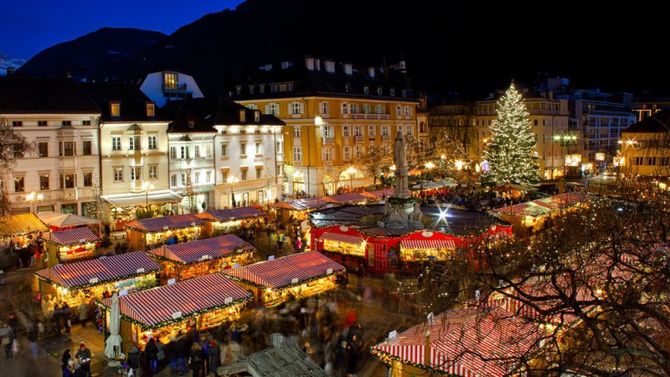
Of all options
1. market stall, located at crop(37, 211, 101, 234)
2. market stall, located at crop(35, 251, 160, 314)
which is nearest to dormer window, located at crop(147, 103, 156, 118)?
market stall, located at crop(37, 211, 101, 234)

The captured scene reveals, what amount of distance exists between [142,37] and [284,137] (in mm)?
128098

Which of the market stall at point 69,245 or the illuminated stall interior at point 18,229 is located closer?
the market stall at point 69,245

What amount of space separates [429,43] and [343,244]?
361 feet

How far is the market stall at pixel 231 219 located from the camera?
3431cm

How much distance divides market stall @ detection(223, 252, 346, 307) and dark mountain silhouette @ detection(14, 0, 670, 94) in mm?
88156

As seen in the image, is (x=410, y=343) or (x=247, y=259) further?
(x=247, y=259)

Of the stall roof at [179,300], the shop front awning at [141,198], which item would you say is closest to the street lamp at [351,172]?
the shop front awning at [141,198]

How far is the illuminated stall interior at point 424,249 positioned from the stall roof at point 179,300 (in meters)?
9.41

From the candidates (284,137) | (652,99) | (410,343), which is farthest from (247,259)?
(652,99)

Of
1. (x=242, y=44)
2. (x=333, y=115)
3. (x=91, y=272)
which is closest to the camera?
(x=91, y=272)

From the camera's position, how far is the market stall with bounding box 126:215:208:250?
31031 mm

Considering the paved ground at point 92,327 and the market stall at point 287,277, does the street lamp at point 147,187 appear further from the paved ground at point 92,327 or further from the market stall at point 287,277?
the market stall at point 287,277

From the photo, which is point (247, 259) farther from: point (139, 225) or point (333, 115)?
point (333, 115)

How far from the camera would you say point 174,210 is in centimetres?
4241
